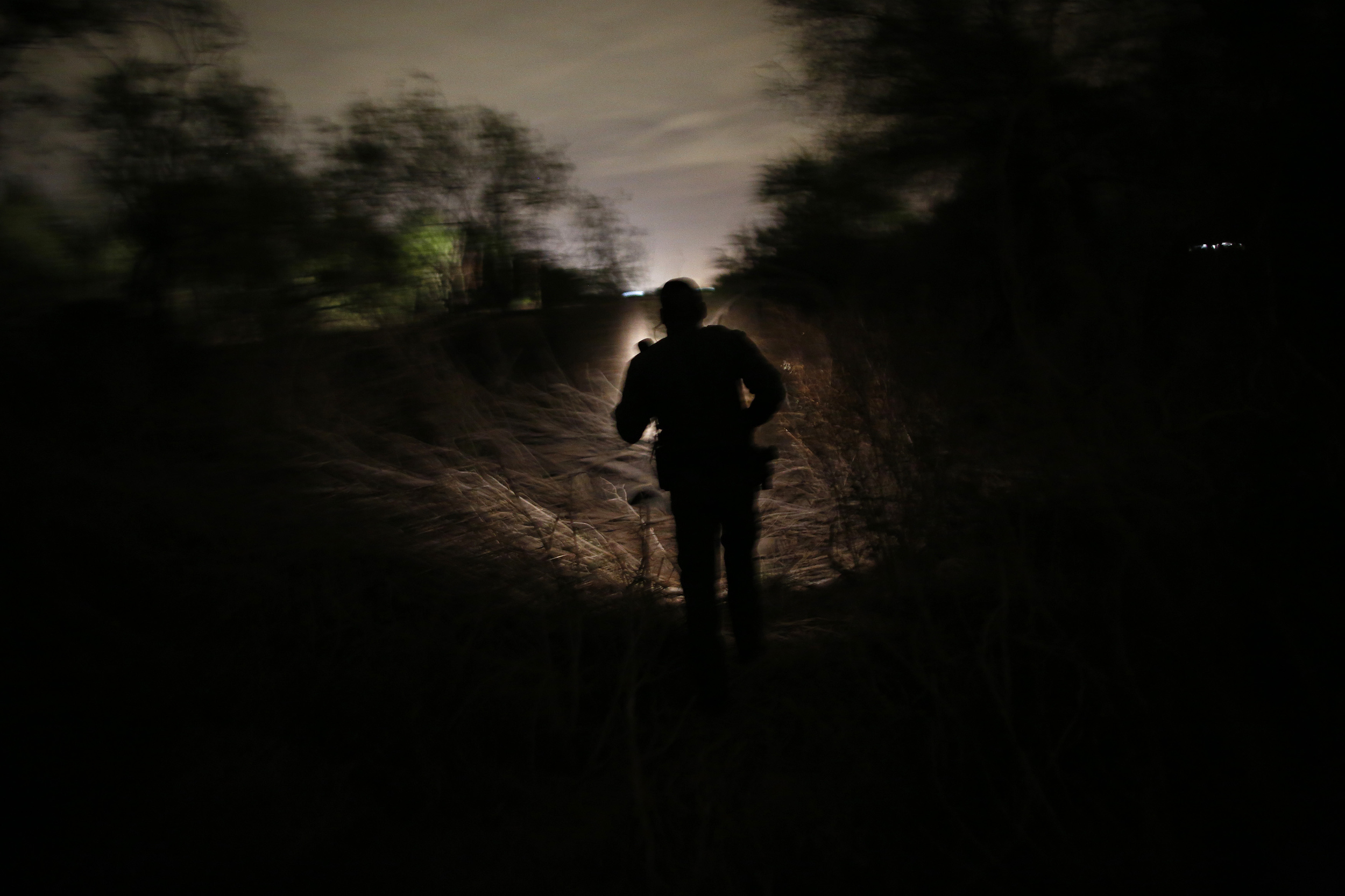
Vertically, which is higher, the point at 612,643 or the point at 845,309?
the point at 845,309

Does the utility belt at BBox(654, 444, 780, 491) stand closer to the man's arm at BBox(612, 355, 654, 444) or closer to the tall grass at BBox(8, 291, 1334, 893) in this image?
the man's arm at BBox(612, 355, 654, 444)

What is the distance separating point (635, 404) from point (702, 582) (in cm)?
73

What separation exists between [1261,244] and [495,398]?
504 cm

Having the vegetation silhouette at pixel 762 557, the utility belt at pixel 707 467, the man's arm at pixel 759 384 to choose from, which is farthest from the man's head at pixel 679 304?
the vegetation silhouette at pixel 762 557

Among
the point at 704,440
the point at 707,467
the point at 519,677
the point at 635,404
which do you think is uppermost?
the point at 635,404

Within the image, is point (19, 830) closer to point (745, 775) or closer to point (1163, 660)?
point (745, 775)

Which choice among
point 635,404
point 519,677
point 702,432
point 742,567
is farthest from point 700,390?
point 519,677

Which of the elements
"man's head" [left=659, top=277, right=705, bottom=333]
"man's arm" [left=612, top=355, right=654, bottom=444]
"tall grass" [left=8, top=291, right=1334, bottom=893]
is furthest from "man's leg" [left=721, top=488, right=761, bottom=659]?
"man's head" [left=659, top=277, right=705, bottom=333]

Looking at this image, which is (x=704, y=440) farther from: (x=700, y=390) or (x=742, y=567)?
(x=742, y=567)

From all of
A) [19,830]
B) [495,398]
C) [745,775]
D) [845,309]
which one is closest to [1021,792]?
[745,775]

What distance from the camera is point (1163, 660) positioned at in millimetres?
2457

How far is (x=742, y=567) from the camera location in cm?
300

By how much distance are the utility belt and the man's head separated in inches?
18.7

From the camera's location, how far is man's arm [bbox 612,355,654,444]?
290 cm
